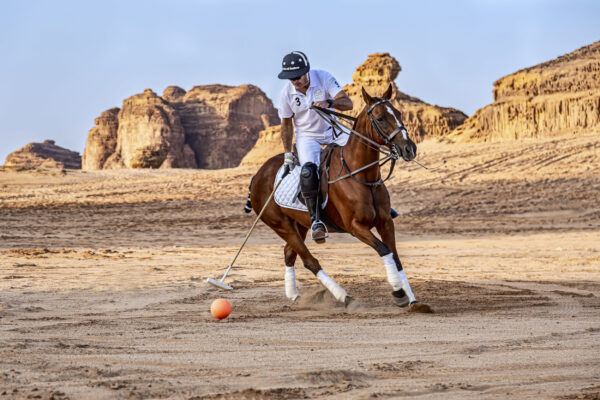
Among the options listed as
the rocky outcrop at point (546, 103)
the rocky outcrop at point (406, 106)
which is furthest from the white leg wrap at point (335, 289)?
the rocky outcrop at point (406, 106)

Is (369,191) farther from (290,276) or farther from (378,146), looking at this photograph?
(290,276)

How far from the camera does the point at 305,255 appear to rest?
8.70 meters

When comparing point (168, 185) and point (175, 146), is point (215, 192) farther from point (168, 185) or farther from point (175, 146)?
point (175, 146)

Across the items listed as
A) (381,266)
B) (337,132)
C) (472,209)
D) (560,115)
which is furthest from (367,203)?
(560,115)

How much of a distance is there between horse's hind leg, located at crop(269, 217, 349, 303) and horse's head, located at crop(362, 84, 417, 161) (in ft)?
5.54

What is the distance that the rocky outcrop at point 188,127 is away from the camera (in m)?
116

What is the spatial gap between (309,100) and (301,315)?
2651mm

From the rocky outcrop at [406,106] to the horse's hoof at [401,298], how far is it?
219 ft

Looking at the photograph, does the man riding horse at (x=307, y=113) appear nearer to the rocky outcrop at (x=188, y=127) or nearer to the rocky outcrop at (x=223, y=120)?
the rocky outcrop at (x=188, y=127)

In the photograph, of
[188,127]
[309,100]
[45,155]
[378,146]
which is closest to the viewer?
[378,146]

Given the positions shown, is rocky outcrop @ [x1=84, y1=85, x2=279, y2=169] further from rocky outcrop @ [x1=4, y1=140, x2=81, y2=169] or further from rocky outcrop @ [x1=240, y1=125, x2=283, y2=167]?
rocky outcrop @ [x1=240, y1=125, x2=283, y2=167]

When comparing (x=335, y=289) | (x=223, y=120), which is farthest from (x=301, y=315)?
(x=223, y=120)

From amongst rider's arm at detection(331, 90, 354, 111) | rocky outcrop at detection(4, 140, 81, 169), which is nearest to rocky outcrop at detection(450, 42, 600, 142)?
rider's arm at detection(331, 90, 354, 111)

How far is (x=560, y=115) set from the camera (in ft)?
163
